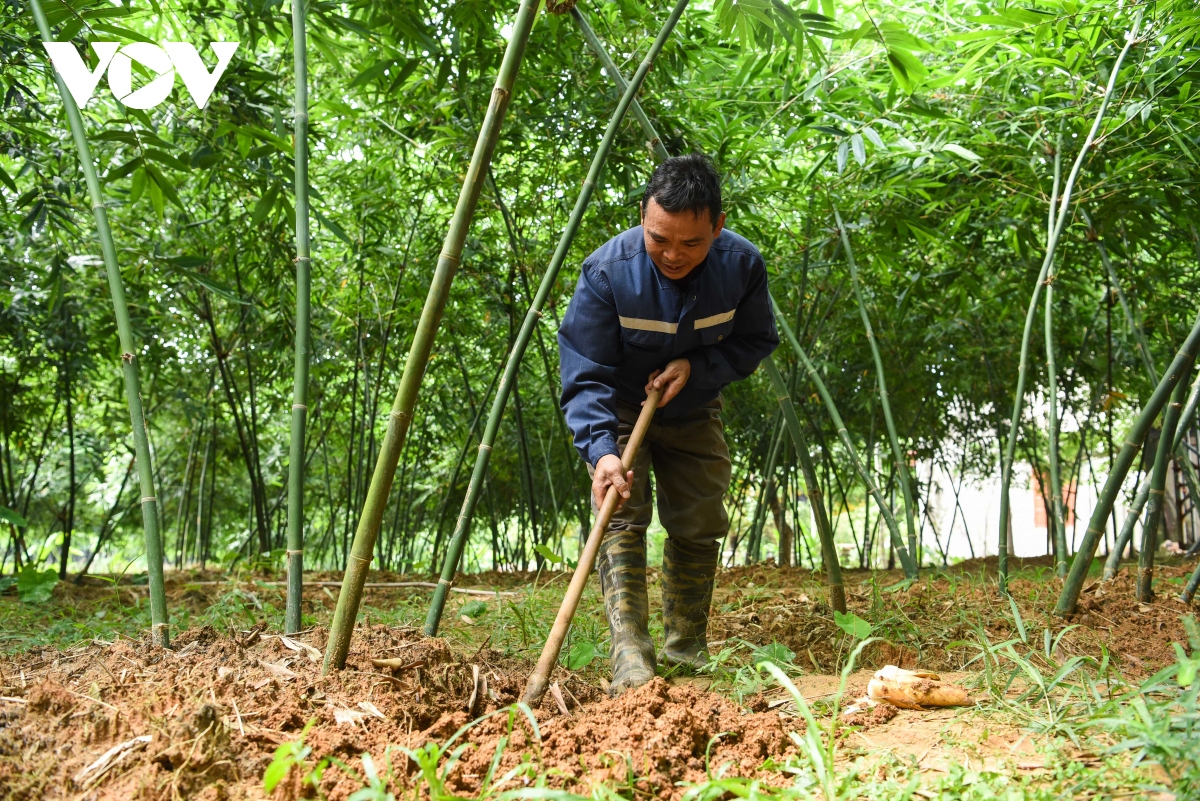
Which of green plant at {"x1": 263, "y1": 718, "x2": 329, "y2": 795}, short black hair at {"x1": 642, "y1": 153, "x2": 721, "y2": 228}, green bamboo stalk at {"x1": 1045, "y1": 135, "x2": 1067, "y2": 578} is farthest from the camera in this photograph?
green bamboo stalk at {"x1": 1045, "y1": 135, "x2": 1067, "y2": 578}

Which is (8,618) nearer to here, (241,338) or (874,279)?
(241,338)

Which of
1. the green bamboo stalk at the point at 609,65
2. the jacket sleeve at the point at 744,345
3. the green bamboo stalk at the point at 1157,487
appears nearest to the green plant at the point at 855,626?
the jacket sleeve at the point at 744,345

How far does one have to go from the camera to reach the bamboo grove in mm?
1950

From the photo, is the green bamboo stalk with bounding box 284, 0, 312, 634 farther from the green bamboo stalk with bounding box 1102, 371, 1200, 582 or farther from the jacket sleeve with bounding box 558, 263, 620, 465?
the green bamboo stalk with bounding box 1102, 371, 1200, 582

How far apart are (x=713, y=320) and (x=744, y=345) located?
0.53ft

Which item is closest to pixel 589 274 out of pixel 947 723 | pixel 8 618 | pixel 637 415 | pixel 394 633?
pixel 637 415

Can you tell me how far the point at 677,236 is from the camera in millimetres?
1764

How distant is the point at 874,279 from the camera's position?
4293 mm

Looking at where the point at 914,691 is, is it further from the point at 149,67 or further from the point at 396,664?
the point at 149,67

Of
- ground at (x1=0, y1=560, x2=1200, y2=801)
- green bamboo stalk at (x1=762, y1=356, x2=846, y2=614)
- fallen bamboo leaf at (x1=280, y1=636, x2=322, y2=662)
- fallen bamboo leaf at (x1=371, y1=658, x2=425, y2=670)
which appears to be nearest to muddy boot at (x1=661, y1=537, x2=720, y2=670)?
ground at (x1=0, y1=560, x2=1200, y2=801)

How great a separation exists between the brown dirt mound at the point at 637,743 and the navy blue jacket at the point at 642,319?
0.58 m

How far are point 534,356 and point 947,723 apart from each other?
13.1ft

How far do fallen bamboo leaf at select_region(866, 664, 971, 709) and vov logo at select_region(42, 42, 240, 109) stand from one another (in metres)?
1.51

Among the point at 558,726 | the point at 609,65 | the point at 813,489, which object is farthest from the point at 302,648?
the point at 609,65
